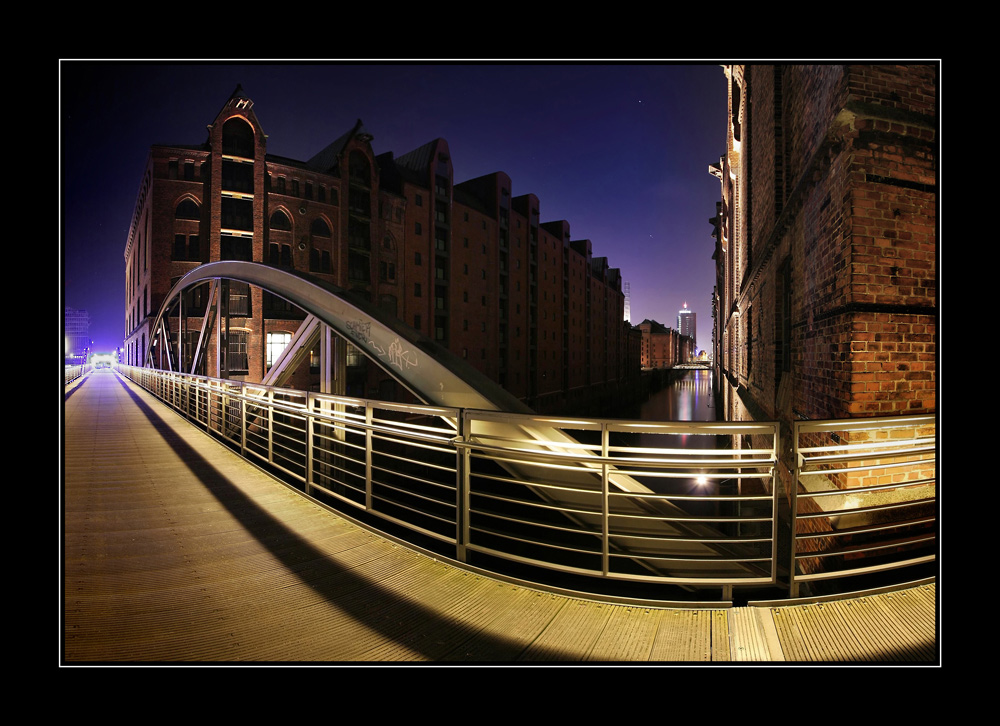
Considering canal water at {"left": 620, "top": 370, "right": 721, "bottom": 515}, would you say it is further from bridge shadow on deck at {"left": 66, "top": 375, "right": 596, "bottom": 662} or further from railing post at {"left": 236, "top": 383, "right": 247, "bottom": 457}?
bridge shadow on deck at {"left": 66, "top": 375, "right": 596, "bottom": 662}

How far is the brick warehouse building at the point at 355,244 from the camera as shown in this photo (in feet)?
80.3

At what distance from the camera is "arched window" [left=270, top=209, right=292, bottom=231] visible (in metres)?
26.1

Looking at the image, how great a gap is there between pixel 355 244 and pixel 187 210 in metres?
9.13

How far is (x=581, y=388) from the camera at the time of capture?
51188mm

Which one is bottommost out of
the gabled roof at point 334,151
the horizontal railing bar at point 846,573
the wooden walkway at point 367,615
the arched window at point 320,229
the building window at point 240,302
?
the wooden walkway at point 367,615

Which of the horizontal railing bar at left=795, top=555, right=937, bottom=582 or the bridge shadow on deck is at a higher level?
the horizontal railing bar at left=795, top=555, right=937, bottom=582

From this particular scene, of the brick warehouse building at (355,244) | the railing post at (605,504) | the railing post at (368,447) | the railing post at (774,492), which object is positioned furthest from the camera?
the brick warehouse building at (355,244)

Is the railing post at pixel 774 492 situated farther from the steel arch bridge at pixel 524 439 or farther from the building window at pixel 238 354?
the building window at pixel 238 354

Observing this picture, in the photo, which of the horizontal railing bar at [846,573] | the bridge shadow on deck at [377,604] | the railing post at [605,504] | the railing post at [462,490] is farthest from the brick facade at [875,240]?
the bridge shadow on deck at [377,604]

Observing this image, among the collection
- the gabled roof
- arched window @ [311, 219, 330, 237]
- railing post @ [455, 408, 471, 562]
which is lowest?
railing post @ [455, 408, 471, 562]

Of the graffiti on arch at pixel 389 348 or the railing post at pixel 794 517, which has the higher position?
the graffiti on arch at pixel 389 348

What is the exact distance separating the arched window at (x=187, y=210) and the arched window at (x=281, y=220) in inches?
155

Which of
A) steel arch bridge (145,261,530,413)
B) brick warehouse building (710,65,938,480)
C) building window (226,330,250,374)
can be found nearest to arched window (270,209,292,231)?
building window (226,330,250,374)

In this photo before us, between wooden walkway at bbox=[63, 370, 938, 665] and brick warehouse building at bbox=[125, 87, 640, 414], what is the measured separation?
14.6 m
